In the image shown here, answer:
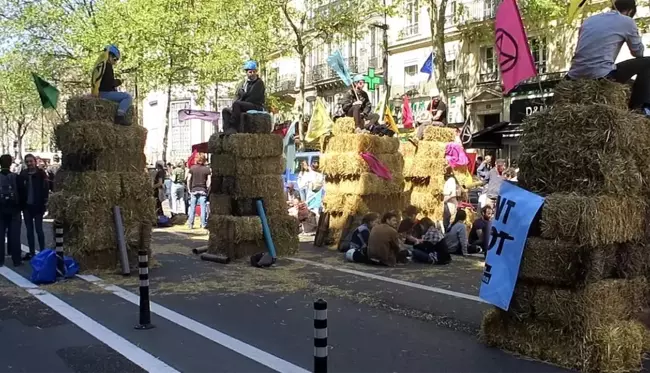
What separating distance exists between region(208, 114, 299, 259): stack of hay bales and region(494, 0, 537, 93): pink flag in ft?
21.4

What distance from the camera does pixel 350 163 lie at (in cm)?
1501

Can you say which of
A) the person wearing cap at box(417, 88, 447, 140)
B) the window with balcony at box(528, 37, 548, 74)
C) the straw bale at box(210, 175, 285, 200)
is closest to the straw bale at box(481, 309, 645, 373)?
the straw bale at box(210, 175, 285, 200)

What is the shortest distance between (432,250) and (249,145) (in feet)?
13.5

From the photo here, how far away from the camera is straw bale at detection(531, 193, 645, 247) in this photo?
6.11 m

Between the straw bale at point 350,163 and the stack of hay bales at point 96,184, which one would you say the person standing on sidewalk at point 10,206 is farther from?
the straw bale at point 350,163

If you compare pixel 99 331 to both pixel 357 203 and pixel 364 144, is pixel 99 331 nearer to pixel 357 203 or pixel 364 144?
pixel 357 203

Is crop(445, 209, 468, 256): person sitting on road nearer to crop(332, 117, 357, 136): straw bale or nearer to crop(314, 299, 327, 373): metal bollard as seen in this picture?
crop(332, 117, 357, 136): straw bale

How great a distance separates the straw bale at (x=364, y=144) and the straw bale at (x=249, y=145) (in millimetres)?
2410

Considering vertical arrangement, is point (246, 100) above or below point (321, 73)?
below

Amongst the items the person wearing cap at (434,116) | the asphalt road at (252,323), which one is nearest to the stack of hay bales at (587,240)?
the asphalt road at (252,323)

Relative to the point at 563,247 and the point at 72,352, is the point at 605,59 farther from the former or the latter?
the point at 72,352

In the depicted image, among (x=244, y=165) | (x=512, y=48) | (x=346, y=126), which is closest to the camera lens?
(x=512, y=48)

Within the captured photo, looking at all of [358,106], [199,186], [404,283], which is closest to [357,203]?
[358,106]

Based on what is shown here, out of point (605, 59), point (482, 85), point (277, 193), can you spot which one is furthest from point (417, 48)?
point (605, 59)
